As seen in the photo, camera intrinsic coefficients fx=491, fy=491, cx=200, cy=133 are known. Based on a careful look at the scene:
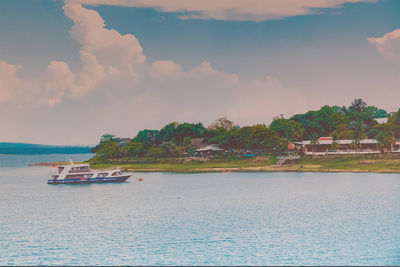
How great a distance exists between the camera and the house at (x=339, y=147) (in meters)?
156

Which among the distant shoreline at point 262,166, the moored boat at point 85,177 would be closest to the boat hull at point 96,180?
the moored boat at point 85,177

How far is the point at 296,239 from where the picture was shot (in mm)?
51406

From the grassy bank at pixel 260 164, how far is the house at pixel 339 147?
10.3m

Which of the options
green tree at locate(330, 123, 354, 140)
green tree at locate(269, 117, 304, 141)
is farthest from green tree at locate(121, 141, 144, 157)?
green tree at locate(330, 123, 354, 140)

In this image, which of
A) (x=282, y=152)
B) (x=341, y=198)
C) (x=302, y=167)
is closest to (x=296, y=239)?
(x=341, y=198)

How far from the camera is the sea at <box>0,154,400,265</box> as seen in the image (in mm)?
45559

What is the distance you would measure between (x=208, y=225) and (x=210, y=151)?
409ft

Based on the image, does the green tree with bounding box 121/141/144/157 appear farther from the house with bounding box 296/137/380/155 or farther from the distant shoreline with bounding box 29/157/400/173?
the house with bounding box 296/137/380/155

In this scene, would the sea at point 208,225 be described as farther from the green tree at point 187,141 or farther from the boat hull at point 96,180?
the green tree at point 187,141

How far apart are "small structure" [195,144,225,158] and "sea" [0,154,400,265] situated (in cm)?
7509

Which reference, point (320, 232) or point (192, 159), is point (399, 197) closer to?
point (320, 232)

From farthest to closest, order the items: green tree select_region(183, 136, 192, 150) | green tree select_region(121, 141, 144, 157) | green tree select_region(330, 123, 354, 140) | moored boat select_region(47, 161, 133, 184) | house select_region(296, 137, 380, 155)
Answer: green tree select_region(183, 136, 192, 150) → green tree select_region(121, 141, 144, 157) → green tree select_region(330, 123, 354, 140) → house select_region(296, 137, 380, 155) → moored boat select_region(47, 161, 133, 184)

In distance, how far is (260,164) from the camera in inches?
5807

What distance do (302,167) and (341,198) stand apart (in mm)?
57723
